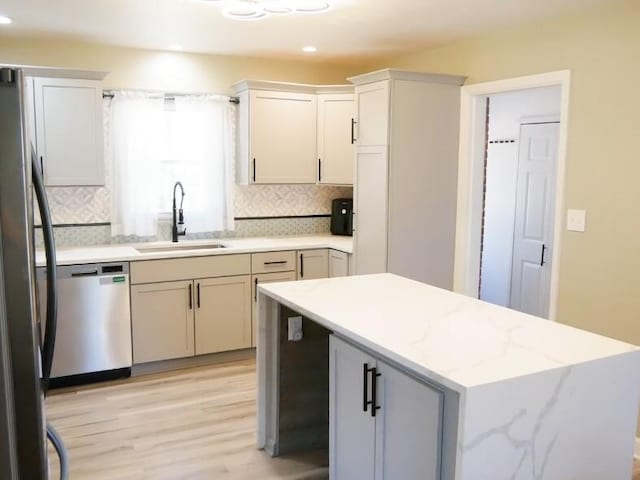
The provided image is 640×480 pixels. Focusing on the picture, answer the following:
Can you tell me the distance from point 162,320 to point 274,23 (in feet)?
7.22

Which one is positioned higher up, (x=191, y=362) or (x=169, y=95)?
(x=169, y=95)

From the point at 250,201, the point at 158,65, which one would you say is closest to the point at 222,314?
the point at 250,201

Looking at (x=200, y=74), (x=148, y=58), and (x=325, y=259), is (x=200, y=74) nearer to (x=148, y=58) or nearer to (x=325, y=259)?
(x=148, y=58)

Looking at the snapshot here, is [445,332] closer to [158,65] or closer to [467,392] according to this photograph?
[467,392]

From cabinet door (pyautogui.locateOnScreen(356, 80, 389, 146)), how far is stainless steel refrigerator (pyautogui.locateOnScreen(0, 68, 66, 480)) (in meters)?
2.83

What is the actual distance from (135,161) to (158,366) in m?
1.59

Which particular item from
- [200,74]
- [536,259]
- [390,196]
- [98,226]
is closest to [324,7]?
[390,196]

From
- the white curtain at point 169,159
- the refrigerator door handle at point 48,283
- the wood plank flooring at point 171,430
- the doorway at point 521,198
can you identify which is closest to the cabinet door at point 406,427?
the wood plank flooring at point 171,430

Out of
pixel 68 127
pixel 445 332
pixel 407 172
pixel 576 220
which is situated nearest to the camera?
pixel 445 332

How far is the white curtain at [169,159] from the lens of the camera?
177 inches

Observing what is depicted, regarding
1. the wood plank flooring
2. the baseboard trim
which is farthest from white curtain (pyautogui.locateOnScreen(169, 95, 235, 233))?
the wood plank flooring

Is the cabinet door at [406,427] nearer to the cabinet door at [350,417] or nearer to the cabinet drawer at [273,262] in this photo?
the cabinet door at [350,417]

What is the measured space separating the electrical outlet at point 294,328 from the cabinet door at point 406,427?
874 millimetres

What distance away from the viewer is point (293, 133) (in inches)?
191
